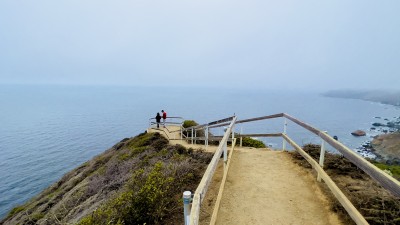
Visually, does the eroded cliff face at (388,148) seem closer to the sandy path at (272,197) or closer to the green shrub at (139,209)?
the sandy path at (272,197)

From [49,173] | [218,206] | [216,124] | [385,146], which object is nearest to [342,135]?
[385,146]

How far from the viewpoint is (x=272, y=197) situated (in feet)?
15.0

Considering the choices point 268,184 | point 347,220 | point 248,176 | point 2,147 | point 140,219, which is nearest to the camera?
point 347,220

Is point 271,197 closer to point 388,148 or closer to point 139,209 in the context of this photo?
point 139,209

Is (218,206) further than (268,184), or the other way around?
(268,184)

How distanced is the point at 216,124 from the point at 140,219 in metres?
6.59

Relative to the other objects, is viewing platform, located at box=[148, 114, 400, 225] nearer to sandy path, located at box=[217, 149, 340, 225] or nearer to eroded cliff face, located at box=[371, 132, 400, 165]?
sandy path, located at box=[217, 149, 340, 225]

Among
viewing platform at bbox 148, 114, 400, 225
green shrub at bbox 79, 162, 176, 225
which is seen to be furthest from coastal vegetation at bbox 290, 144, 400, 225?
green shrub at bbox 79, 162, 176, 225

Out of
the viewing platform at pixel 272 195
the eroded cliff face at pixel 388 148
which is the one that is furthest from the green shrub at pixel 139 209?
the eroded cliff face at pixel 388 148

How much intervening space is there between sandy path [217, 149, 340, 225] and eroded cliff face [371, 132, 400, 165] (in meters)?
62.1

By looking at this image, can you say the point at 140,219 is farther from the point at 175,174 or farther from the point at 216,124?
the point at 216,124

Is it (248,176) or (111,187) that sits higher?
(248,176)

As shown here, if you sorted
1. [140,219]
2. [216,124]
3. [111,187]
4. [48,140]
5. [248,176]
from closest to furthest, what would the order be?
[140,219] < [248,176] < [111,187] < [216,124] < [48,140]

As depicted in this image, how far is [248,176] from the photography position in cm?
578
